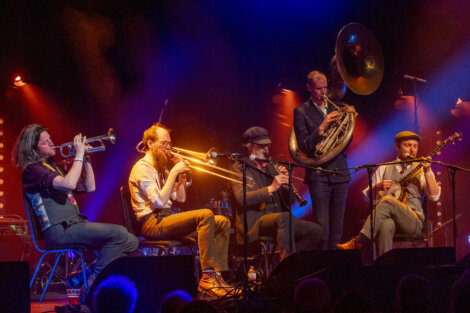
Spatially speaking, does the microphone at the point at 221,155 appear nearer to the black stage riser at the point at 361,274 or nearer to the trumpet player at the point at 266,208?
the trumpet player at the point at 266,208

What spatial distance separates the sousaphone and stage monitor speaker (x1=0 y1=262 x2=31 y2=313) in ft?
9.42

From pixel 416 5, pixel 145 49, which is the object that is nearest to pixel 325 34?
pixel 416 5

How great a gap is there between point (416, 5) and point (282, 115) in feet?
8.79

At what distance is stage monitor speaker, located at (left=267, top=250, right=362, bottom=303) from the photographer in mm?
3502

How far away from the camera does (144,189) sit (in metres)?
4.56

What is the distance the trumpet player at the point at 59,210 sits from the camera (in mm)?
4035

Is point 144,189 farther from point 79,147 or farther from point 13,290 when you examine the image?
point 13,290

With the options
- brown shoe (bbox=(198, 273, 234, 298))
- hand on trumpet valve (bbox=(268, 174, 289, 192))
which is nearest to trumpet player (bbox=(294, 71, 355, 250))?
hand on trumpet valve (bbox=(268, 174, 289, 192))

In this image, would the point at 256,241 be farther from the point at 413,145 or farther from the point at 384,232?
the point at 413,145

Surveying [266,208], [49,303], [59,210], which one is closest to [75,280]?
[59,210]

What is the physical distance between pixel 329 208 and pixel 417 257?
4.16ft

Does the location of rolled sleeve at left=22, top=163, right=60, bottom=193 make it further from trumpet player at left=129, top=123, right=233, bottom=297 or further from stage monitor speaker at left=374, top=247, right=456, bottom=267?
stage monitor speaker at left=374, top=247, right=456, bottom=267

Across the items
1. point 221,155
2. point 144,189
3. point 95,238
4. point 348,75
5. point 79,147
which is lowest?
point 95,238

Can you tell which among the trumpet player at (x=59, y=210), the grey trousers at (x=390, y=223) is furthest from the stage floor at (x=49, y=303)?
the grey trousers at (x=390, y=223)
